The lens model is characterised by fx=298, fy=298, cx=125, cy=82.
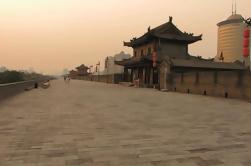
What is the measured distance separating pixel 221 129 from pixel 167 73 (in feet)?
76.1

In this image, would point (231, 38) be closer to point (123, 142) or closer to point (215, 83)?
point (215, 83)

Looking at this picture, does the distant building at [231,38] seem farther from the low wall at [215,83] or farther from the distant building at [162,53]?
the low wall at [215,83]

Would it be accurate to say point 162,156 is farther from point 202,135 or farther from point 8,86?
point 8,86

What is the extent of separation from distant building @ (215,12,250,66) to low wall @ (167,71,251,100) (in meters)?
44.6

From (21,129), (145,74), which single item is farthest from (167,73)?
(21,129)

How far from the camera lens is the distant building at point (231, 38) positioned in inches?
2783

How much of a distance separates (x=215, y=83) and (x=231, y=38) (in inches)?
2086

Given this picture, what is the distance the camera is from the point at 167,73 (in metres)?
31.1

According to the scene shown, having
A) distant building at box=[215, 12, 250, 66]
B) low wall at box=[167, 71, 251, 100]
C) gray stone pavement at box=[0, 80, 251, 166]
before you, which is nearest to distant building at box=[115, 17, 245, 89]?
low wall at box=[167, 71, 251, 100]

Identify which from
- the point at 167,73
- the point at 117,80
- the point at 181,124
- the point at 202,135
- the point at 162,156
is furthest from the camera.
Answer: the point at 117,80

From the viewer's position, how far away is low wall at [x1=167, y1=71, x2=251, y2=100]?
19.4 m

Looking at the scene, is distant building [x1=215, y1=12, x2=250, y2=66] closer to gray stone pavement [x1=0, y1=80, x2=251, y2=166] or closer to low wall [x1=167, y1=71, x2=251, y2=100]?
low wall [x1=167, y1=71, x2=251, y2=100]

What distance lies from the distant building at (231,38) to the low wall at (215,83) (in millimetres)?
44619

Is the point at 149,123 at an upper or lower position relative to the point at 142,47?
lower
